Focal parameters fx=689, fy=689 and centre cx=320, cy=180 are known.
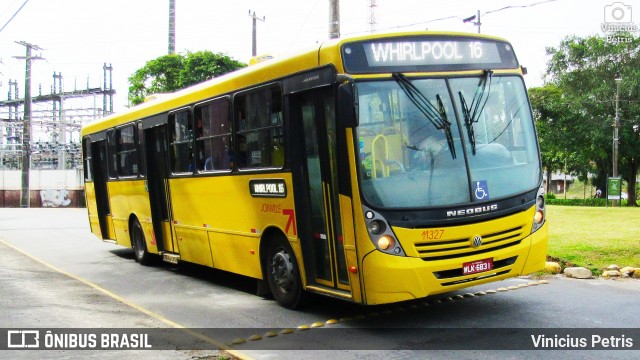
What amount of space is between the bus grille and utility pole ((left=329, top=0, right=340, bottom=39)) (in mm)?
8714

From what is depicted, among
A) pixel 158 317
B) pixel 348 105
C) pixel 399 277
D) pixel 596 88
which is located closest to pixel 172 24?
pixel 158 317

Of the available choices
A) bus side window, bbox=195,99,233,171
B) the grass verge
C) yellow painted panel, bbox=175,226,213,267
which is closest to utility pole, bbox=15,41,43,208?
yellow painted panel, bbox=175,226,213,267

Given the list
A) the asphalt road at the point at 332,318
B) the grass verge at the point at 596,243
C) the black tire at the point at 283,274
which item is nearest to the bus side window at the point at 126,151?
the asphalt road at the point at 332,318

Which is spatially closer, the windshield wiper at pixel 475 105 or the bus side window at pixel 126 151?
the windshield wiper at pixel 475 105

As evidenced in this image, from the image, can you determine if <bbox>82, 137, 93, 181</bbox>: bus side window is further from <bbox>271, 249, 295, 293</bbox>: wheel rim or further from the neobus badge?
<bbox>271, 249, 295, 293</bbox>: wheel rim

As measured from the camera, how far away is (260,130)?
355 inches

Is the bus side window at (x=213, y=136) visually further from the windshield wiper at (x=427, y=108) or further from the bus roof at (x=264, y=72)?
the windshield wiper at (x=427, y=108)

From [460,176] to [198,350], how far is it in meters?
3.24

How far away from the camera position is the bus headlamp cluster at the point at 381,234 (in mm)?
A: 6930

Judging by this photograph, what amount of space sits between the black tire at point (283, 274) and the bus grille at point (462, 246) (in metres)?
1.97

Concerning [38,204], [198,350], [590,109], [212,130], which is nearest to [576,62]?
[590,109]

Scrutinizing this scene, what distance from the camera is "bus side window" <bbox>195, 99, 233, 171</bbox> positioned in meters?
9.92

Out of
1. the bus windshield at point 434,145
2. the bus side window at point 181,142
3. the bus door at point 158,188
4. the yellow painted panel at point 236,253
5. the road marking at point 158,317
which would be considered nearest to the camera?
the road marking at point 158,317

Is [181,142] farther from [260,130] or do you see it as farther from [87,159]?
[87,159]
